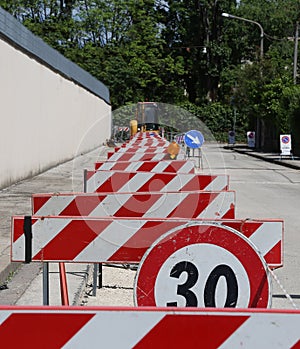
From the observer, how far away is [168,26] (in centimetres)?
7488

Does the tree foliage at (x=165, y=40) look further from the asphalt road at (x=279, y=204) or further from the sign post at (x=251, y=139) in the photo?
the asphalt road at (x=279, y=204)

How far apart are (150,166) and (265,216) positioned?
292 cm

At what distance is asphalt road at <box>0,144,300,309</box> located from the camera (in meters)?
7.05

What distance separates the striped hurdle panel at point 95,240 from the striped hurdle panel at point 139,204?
134 centimetres

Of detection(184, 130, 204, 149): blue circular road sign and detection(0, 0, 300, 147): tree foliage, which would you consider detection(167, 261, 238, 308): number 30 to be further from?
detection(0, 0, 300, 147): tree foliage

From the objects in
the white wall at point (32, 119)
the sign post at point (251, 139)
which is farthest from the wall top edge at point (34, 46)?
the sign post at point (251, 139)

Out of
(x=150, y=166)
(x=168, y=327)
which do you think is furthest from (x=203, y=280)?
(x=150, y=166)

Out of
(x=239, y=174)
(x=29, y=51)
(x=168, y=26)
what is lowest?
(x=239, y=174)

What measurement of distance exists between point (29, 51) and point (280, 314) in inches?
761

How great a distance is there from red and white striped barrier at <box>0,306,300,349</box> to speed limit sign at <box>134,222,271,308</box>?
1.35 m

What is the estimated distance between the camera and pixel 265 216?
13484mm

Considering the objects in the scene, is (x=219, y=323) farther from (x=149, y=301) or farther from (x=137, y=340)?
(x=149, y=301)

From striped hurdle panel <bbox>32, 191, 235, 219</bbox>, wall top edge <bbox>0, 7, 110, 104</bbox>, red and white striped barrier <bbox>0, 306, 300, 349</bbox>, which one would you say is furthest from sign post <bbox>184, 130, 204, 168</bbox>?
red and white striped barrier <bbox>0, 306, 300, 349</bbox>

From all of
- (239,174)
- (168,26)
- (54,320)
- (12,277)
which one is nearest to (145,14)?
(168,26)
